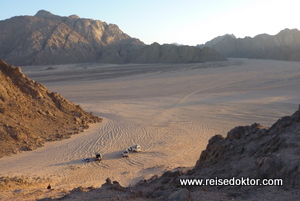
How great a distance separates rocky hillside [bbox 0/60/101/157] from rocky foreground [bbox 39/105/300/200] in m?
8.10

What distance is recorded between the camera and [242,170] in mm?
6137

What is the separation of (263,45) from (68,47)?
247 ft

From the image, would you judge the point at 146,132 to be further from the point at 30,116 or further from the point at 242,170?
the point at 242,170

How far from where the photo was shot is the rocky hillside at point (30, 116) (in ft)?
45.0

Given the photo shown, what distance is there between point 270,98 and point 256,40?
102839 millimetres

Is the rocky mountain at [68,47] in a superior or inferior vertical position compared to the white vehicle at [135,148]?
superior

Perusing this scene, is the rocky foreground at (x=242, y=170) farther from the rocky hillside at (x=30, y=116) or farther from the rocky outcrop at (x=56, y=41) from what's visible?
the rocky outcrop at (x=56, y=41)

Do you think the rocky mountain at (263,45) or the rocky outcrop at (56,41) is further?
the rocky mountain at (263,45)

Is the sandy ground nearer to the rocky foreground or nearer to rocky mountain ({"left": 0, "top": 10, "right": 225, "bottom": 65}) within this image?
the rocky foreground

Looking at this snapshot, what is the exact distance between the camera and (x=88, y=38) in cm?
9931

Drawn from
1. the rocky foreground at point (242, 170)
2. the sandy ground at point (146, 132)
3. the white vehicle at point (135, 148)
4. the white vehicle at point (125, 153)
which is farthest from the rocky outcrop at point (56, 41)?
the rocky foreground at point (242, 170)

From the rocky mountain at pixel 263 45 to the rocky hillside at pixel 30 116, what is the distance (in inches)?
3357

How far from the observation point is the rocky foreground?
17.1 ft

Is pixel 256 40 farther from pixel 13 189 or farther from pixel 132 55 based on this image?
pixel 13 189
